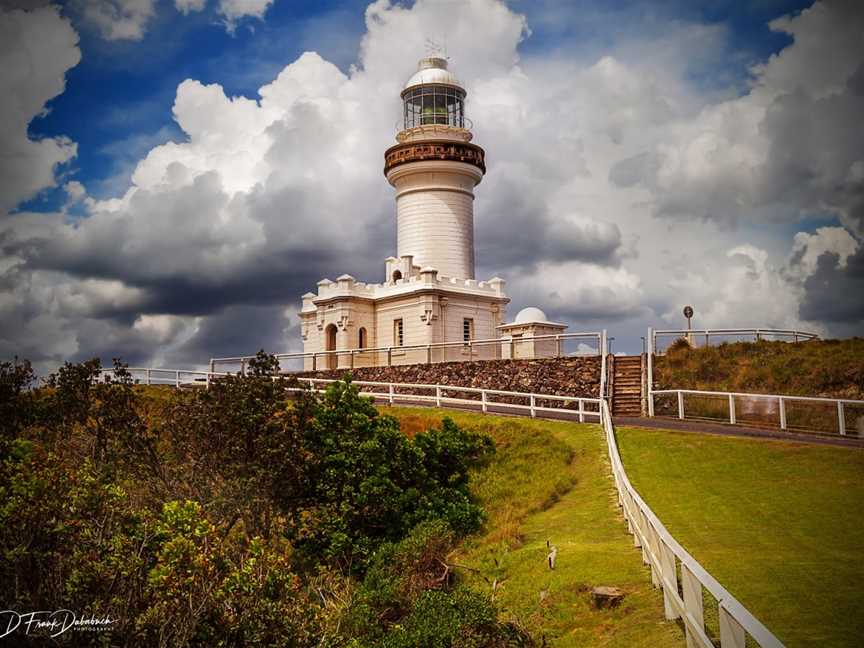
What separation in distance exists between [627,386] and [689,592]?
2002cm

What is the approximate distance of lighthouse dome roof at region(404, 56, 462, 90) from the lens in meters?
38.8

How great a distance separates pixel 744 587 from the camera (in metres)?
8.37

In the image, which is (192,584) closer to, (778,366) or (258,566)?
(258,566)

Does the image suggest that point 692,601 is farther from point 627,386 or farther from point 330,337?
point 330,337

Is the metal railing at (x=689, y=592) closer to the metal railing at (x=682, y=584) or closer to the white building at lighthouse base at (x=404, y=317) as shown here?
the metal railing at (x=682, y=584)

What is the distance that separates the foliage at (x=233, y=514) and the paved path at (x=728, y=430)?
4966 mm

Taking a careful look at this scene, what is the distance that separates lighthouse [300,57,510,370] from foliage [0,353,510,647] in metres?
15.1

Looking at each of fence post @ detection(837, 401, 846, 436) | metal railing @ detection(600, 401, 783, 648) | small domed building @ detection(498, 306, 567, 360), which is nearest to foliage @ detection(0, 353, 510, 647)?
metal railing @ detection(600, 401, 783, 648)

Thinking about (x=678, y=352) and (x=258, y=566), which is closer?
(x=258, y=566)

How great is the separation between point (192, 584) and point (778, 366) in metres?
22.5

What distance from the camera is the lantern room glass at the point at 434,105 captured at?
38938 millimetres

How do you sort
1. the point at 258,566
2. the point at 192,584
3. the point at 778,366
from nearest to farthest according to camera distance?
the point at 192,584, the point at 258,566, the point at 778,366

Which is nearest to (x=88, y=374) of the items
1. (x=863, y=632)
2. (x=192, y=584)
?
(x=192, y=584)

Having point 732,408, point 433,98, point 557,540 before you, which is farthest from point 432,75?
point 557,540
